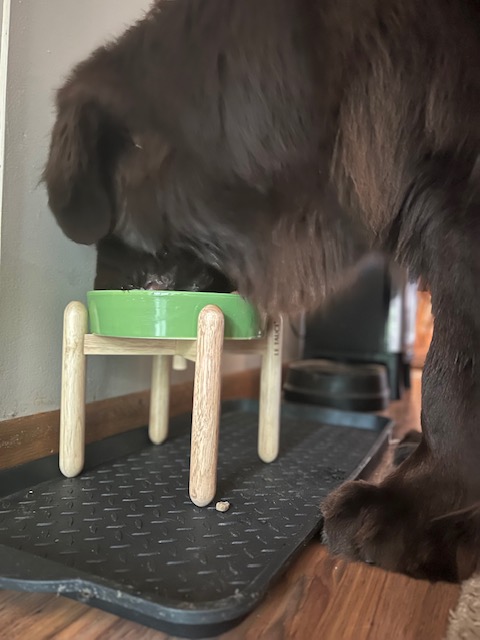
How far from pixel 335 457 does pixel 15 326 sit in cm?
75

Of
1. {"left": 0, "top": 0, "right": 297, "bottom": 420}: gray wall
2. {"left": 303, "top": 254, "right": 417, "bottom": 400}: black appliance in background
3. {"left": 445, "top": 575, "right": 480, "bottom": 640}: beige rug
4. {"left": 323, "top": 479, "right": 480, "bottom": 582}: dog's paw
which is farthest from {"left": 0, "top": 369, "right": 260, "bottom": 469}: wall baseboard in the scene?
{"left": 303, "top": 254, "right": 417, "bottom": 400}: black appliance in background

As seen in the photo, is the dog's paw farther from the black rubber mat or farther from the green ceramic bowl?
the green ceramic bowl

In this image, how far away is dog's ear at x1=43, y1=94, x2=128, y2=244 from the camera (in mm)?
933

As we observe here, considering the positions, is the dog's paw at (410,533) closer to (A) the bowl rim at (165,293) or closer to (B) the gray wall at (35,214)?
(A) the bowl rim at (165,293)

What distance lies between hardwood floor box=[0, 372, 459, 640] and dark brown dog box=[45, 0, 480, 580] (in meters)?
0.04

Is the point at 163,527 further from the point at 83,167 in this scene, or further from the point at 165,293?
the point at 83,167

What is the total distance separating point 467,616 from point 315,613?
0.18m

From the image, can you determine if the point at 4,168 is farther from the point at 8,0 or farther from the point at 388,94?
the point at 388,94

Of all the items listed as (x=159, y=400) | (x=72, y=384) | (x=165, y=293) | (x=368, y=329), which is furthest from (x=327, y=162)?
(x=368, y=329)

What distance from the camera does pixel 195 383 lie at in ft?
2.96

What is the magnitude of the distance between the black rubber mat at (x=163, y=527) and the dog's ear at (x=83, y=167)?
1.50 ft

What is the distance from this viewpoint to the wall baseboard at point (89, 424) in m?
1.07

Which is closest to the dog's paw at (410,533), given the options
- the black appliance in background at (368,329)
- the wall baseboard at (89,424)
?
the wall baseboard at (89,424)

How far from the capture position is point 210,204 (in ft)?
3.03
